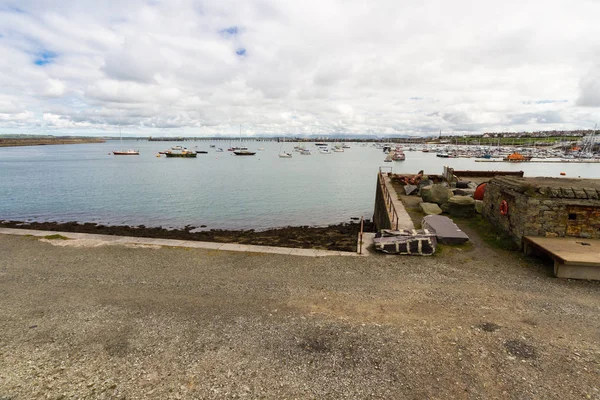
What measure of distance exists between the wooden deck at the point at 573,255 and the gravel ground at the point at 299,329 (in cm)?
27

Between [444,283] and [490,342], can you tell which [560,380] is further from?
[444,283]

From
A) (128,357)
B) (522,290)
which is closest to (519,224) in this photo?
(522,290)

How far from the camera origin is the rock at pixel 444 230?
10.7 metres

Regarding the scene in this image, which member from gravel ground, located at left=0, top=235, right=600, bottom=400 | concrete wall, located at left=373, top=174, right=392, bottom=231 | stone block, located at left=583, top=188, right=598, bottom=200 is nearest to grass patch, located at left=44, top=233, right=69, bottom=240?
gravel ground, located at left=0, top=235, right=600, bottom=400

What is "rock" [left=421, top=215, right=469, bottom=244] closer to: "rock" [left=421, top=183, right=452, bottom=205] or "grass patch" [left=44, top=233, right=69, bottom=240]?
"rock" [left=421, top=183, right=452, bottom=205]

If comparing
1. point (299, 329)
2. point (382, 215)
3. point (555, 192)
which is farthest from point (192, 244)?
point (382, 215)

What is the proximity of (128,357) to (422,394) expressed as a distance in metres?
4.64

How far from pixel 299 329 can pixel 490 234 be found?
9039 millimetres

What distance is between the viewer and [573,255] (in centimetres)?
814

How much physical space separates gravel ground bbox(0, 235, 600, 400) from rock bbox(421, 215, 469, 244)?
119cm

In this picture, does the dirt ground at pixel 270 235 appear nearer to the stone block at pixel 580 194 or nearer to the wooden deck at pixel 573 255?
the wooden deck at pixel 573 255

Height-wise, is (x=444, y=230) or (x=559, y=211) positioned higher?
(x=559, y=211)

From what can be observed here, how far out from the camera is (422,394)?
4.58m

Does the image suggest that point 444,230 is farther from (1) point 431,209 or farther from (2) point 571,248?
(1) point 431,209
